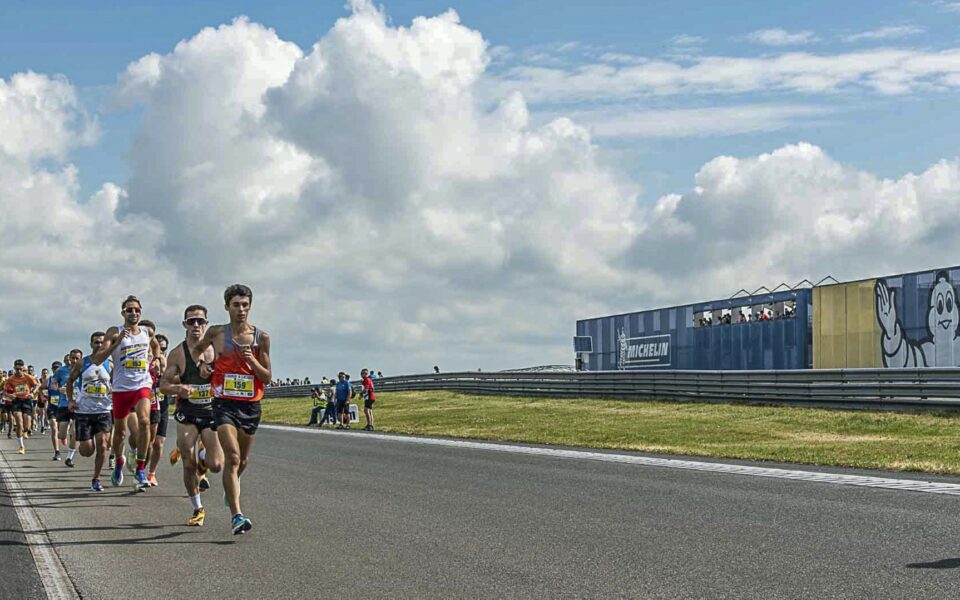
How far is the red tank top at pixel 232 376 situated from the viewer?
921 centimetres

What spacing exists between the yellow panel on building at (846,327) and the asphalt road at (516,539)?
1756 centimetres

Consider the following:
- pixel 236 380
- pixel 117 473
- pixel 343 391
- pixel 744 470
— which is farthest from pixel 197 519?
pixel 343 391

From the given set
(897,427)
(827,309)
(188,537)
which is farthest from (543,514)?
(827,309)

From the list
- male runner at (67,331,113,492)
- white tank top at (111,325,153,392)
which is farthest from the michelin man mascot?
white tank top at (111,325,153,392)

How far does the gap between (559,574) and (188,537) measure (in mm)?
3523

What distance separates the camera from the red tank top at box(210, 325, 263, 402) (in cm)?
921

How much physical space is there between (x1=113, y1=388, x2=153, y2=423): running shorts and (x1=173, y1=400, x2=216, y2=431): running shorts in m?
2.57

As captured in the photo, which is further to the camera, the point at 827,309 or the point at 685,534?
the point at 827,309

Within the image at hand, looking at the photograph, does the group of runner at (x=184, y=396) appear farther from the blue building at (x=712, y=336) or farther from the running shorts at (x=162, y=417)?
the blue building at (x=712, y=336)

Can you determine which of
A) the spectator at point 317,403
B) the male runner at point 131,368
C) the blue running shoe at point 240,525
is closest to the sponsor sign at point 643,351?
the spectator at point 317,403

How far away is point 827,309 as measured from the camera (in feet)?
106

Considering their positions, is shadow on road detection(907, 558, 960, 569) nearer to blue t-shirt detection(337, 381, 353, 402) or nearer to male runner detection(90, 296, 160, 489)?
male runner detection(90, 296, 160, 489)

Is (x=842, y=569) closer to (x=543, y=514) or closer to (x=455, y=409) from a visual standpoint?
(x=543, y=514)

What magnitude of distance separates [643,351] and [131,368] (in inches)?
1283
